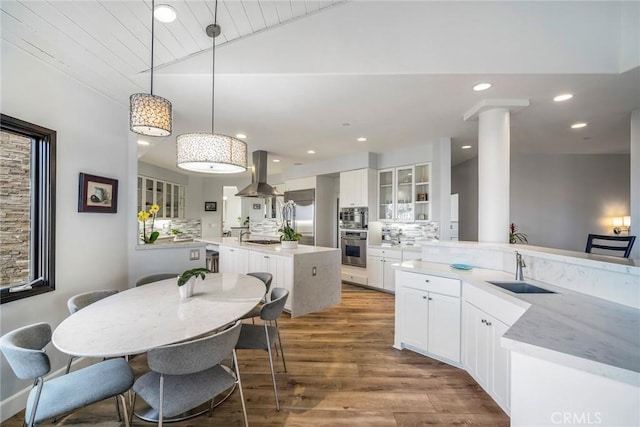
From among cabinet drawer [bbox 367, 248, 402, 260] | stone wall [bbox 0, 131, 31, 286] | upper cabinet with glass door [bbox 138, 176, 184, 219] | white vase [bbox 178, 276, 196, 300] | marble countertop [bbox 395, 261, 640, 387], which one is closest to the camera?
marble countertop [bbox 395, 261, 640, 387]

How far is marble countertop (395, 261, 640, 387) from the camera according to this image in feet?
3.08

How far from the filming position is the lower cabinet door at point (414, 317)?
8.48ft

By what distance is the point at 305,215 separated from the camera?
625 centimetres

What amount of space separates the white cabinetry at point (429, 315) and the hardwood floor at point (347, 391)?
0.42 ft

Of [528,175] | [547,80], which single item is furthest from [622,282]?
[528,175]

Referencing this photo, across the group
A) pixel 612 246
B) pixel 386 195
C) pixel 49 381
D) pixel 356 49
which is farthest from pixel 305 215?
pixel 49 381

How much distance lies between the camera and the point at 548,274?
6.90 feet

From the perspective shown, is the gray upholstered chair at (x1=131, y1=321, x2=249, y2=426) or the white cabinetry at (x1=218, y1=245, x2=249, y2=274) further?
the white cabinetry at (x1=218, y1=245, x2=249, y2=274)

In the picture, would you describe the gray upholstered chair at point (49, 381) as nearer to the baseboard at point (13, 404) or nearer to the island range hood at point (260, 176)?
the baseboard at point (13, 404)

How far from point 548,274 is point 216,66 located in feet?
10.5

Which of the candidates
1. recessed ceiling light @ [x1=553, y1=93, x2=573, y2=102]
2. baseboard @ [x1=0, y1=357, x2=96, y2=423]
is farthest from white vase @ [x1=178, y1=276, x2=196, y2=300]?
recessed ceiling light @ [x1=553, y1=93, x2=573, y2=102]

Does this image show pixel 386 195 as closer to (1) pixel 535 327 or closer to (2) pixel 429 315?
(2) pixel 429 315

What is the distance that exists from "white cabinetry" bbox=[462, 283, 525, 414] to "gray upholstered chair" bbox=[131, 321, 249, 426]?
5.61 ft

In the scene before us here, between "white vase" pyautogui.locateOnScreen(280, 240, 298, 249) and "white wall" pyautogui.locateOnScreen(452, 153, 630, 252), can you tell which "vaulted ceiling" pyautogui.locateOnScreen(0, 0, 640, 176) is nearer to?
"white vase" pyautogui.locateOnScreen(280, 240, 298, 249)
